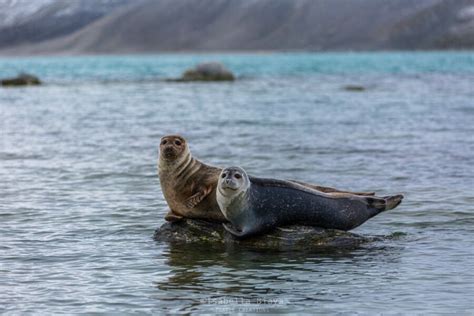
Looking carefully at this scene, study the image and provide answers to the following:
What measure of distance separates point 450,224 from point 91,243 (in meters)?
5.85

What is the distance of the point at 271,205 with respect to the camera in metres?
14.7

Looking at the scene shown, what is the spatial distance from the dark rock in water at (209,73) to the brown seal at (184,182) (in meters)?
71.0

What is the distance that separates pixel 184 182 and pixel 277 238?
1759 mm

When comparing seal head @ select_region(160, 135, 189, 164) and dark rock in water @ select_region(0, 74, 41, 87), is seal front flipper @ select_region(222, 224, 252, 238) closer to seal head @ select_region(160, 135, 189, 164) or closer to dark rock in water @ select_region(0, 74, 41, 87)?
seal head @ select_region(160, 135, 189, 164)

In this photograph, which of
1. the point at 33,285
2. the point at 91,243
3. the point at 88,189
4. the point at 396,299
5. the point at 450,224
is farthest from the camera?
the point at 88,189

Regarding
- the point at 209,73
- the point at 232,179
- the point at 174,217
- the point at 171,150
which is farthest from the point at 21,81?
the point at 232,179

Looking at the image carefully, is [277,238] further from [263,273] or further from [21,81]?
[21,81]

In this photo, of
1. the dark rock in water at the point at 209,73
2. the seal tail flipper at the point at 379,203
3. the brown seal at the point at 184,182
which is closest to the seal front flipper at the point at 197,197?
the brown seal at the point at 184,182

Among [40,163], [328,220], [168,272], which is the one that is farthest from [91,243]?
[40,163]

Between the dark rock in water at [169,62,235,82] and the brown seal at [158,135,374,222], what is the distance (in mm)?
70952

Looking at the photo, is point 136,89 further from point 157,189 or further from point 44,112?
point 157,189

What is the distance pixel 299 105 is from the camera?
174 ft

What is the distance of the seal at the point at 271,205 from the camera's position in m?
14.4

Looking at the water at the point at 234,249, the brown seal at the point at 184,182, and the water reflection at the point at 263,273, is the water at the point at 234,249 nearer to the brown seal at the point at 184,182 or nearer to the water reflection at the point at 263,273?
the water reflection at the point at 263,273
